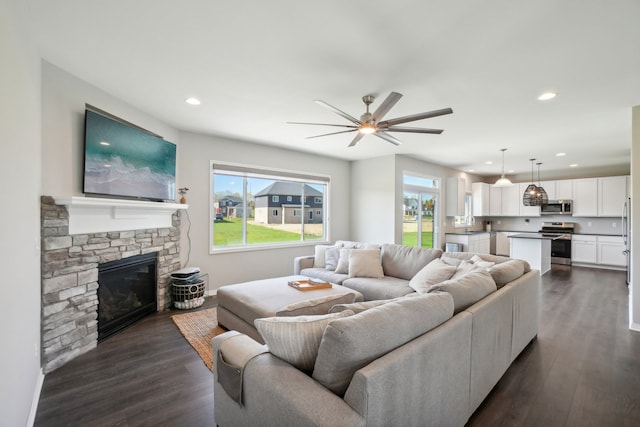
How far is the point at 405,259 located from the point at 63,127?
4.07 metres

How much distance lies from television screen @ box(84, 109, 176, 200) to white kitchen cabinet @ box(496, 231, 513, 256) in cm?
915

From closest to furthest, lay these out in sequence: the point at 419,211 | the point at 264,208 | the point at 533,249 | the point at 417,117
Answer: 1. the point at 417,117
2. the point at 264,208
3. the point at 533,249
4. the point at 419,211

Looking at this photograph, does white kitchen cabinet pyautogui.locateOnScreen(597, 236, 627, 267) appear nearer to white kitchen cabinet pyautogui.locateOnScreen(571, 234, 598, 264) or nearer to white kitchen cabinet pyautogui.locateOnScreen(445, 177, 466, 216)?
white kitchen cabinet pyautogui.locateOnScreen(571, 234, 598, 264)

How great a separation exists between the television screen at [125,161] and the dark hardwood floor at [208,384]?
161 cm

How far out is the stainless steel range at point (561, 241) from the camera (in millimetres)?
7402

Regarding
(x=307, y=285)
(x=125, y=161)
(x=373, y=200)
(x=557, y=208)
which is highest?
(x=125, y=161)

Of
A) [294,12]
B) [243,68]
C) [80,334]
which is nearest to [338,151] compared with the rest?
[243,68]

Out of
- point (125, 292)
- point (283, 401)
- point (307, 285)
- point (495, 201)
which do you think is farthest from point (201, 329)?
point (495, 201)

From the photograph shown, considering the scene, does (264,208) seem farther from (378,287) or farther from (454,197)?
(454,197)

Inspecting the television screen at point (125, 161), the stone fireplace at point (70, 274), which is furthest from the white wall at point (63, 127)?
the stone fireplace at point (70, 274)

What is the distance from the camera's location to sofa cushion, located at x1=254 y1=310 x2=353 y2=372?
1.33 metres

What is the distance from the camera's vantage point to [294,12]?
184cm

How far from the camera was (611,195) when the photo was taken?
23.3 ft

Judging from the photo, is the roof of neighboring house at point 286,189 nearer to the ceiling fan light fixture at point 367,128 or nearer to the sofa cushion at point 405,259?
the sofa cushion at point 405,259
